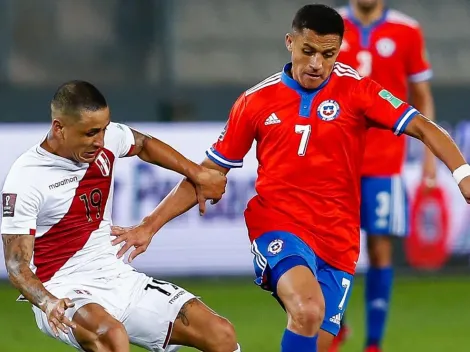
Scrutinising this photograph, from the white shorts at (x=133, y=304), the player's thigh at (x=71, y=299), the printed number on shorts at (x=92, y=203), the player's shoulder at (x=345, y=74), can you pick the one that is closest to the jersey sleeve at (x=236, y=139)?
the player's shoulder at (x=345, y=74)

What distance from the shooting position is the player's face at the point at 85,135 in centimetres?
586

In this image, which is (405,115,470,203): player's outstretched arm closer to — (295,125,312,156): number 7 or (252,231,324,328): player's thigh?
(295,125,312,156): number 7

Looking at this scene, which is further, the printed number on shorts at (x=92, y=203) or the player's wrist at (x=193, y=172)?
the player's wrist at (x=193, y=172)

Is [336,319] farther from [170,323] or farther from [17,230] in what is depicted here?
[17,230]

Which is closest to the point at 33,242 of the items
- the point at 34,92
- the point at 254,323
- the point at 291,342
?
the point at 291,342

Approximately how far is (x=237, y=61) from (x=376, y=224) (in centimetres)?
478

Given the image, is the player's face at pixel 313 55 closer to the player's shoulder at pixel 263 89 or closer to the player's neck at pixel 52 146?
the player's shoulder at pixel 263 89

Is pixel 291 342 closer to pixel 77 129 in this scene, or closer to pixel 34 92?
pixel 77 129

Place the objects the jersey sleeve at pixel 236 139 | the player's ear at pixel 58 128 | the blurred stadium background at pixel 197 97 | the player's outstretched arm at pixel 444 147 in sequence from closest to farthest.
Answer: the player's outstretched arm at pixel 444 147 → the player's ear at pixel 58 128 → the jersey sleeve at pixel 236 139 → the blurred stadium background at pixel 197 97

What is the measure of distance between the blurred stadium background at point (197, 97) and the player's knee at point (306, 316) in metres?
3.82

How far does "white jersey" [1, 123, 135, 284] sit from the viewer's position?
5.96 metres

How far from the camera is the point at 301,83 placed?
624 centimetres

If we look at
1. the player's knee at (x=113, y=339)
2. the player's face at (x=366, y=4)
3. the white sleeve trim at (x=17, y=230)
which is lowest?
the player's knee at (x=113, y=339)

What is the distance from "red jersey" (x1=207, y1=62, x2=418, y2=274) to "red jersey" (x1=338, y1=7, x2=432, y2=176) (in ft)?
6.05
